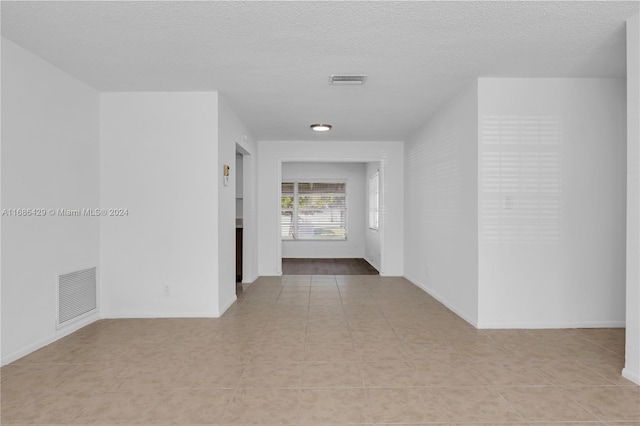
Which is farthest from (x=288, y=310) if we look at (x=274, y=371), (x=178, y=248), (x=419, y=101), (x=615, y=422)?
(x=615, y=422)

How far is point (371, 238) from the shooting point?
9359mm

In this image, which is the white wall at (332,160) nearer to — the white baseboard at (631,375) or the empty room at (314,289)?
the empty room at (314,289)

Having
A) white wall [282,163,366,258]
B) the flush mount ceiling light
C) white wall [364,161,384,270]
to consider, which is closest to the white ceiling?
the flush mount ceiling light

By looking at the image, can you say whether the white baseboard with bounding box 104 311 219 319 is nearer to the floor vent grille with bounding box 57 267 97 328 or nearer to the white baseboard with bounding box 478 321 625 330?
the floor vent grille with bounding box 57 267 97 328

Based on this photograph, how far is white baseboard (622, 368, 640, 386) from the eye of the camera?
104 inches

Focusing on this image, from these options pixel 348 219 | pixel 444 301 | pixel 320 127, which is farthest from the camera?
pixel 348 219

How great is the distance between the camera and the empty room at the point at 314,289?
2.52 metres

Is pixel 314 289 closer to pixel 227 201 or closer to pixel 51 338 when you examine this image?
pixel 227 201

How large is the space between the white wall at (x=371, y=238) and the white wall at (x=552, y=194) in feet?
13.7

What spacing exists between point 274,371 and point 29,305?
203cm

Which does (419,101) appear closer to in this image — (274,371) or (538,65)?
(538,65)

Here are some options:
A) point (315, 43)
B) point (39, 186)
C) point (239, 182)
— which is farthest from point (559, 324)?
point (239, 182)

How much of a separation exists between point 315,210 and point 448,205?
600 cm

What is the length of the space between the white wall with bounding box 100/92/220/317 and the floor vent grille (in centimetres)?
18
